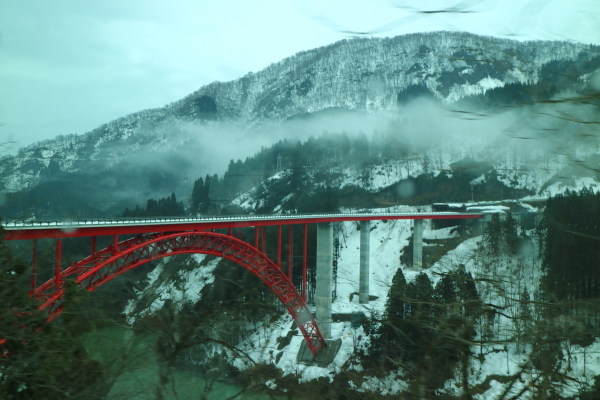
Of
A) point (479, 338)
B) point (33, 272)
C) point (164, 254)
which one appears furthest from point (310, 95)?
point (479, 338)

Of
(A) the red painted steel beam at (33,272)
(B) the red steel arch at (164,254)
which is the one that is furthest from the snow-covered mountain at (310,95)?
(B) the red steel arch at (164,254)

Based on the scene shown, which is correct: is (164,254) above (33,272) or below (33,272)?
below

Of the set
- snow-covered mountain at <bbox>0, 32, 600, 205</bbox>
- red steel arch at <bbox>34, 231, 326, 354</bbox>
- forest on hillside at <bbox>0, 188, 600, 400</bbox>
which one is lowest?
red steel arch at <bbox>34, 231, 326, 354</bbox>

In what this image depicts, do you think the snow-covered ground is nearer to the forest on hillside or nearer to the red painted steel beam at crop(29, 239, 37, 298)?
the forest on hillside

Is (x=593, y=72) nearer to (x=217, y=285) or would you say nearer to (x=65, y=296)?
(x=217, y=285)

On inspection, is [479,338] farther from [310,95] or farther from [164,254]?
[310,95]

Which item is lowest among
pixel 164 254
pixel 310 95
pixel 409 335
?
pixel 164 254

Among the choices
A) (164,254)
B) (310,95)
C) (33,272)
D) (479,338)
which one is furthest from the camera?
(310,95)

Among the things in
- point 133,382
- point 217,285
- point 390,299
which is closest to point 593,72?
point 390,299

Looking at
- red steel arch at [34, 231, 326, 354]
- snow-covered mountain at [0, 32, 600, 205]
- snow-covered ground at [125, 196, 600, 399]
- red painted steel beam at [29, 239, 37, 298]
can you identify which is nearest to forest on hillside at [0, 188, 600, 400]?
snow-covered ground at [125, 196, 600, 399]

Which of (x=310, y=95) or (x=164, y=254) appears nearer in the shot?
(x=164, y=254)

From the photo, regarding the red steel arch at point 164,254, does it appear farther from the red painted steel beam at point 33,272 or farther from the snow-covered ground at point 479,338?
the snow-covered ground at point 479,338
